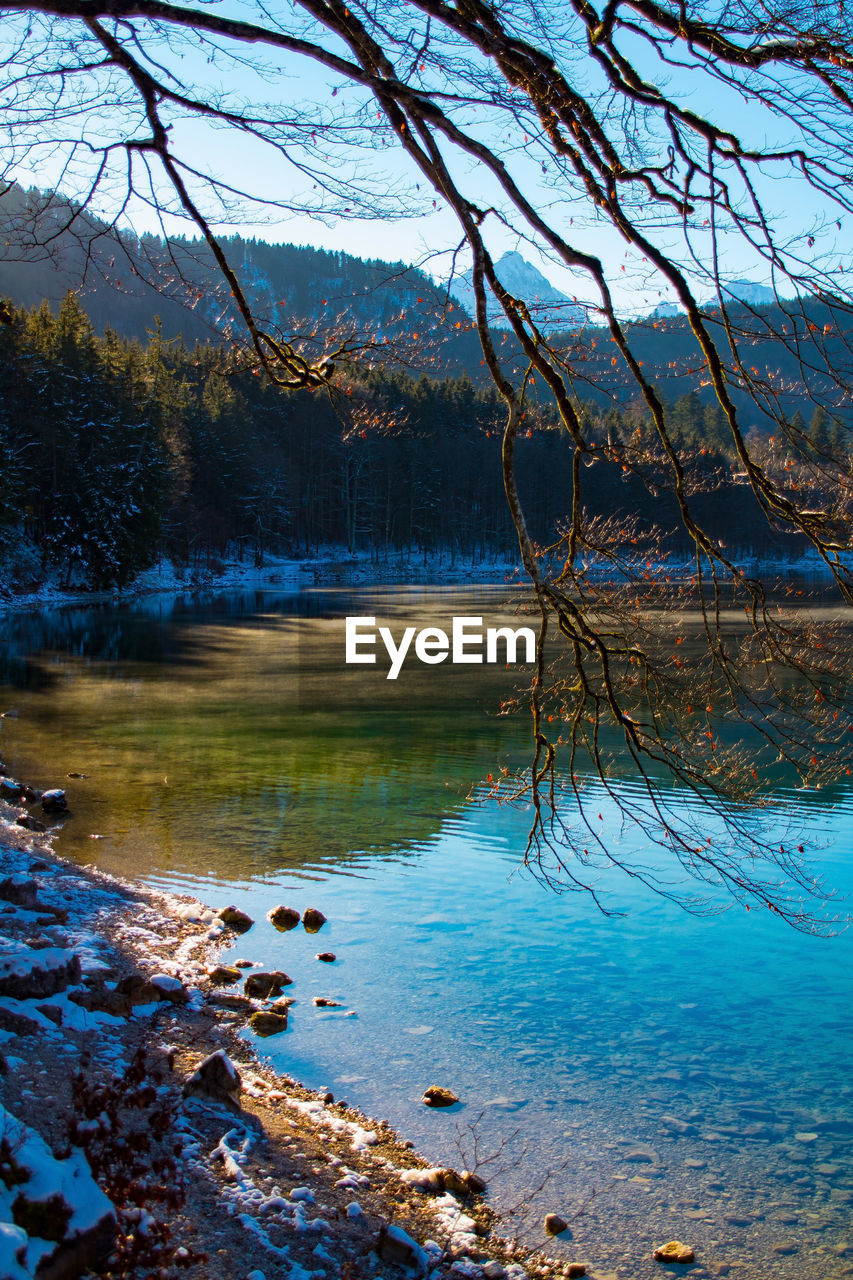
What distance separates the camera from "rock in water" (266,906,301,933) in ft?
24.3

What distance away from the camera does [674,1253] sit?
400 cm

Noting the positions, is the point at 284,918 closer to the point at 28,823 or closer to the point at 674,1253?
the point at 28,823

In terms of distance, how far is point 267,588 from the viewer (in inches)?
2383

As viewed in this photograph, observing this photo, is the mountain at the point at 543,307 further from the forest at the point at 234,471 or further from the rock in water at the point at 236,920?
the forest at the point at 234,471

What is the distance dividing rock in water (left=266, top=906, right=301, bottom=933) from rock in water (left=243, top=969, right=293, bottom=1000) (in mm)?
1004

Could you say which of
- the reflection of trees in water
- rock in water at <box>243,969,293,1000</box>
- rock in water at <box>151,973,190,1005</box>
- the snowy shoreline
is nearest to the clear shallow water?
rock in water at <box>243,969,293,1000</box>

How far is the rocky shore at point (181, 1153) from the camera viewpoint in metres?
2.79

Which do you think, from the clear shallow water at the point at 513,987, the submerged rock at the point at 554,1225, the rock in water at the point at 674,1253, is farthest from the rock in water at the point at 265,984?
the rock in water at the point at 674,1253

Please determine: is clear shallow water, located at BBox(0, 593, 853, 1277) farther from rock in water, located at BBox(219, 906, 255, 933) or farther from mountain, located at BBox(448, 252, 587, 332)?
mountain, located at BBox(448, 252, 587, 332)

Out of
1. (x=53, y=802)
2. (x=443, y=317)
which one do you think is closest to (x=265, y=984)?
(x=443, y=317)

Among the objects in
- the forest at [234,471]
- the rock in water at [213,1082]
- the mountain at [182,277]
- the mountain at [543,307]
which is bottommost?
the rock in water at [213,1082]

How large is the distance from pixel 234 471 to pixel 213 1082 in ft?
204

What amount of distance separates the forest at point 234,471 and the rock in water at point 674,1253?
21.8m

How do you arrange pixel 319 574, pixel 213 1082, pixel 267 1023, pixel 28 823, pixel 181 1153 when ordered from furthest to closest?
pixel 319 574 < pixel 28 823 < pixel 267 1023 < pixel 213 1082 < pixel 181 1153
